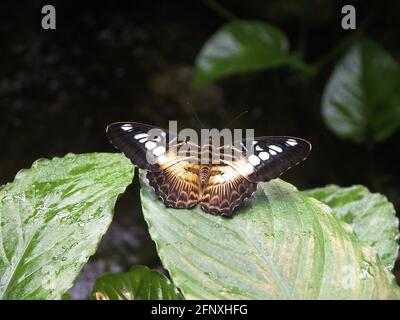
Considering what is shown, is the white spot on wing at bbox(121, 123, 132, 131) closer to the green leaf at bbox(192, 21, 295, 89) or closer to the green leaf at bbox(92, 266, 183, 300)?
the green leaf at bbox(92, 266, 183, 300)

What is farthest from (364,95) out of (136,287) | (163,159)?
(136,287)

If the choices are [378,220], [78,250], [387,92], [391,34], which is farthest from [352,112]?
[78,250]

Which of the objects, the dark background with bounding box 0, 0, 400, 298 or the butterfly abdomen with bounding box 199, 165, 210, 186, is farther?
the dark background with bounding box 0, 0, 400, 298

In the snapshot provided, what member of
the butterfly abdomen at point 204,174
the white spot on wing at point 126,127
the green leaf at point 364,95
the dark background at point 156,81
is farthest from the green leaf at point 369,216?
the dark background at point 156,81

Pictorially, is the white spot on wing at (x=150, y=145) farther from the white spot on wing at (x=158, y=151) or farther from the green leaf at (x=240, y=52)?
the green leaf at (x=240, y=52)

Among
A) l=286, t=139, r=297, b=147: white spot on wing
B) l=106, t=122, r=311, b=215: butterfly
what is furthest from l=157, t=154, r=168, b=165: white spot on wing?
l=286, t=139, r=297, b=147: white spot on wing

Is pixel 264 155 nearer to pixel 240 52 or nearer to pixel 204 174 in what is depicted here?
pixel 204 174

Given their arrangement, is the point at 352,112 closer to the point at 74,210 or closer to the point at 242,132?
the point at 242,132
